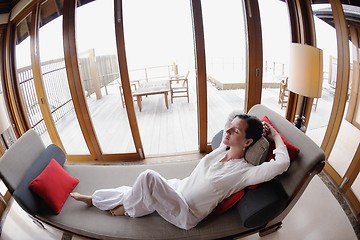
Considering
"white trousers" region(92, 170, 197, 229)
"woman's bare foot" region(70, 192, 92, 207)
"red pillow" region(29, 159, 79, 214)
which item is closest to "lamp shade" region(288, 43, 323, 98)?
"white trousers" region(92, 170, 197, 229)

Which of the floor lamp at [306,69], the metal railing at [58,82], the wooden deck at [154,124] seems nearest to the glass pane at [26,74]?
the metal railing at [58,82]

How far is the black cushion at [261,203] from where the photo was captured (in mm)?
1212

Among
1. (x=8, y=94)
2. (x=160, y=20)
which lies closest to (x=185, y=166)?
(x=160, y=20)

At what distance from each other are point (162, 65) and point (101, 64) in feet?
Answer: 4.26

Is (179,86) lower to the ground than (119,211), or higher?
higher

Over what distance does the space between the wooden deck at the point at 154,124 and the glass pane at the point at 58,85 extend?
2 centimetres

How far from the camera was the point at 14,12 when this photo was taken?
2.44 meters

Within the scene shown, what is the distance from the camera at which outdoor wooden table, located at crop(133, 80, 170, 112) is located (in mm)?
3799

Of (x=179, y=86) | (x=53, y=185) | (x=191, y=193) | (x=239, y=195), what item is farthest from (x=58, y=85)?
(x=239, y=195)

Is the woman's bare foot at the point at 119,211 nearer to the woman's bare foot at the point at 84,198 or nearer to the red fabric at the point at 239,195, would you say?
the woman's bare foot at the point at 84,198

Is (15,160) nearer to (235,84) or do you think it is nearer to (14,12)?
(14,12)

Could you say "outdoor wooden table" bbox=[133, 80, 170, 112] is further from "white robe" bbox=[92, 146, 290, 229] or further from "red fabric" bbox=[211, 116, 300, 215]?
"red fabric" bbox=[211, 116, 300, 215]

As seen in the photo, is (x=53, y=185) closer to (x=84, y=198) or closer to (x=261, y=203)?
(x=84, y=198)

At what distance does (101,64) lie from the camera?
266 centimetres
